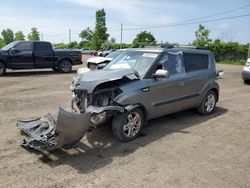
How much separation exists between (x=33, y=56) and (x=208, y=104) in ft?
36.0

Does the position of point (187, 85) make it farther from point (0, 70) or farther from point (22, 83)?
point (0, 70)

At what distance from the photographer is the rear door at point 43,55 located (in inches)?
612

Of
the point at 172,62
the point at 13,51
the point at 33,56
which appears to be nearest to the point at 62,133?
the point at 172,62

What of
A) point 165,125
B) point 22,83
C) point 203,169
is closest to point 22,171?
point 203,169

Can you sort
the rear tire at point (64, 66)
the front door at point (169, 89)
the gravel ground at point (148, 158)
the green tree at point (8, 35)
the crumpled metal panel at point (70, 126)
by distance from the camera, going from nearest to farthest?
the gravel ground at point (148, 158), the crumpled metal panel at point (70, 126), the front door at point (169, 89), the rear tire at point (64, 66), the green tree at point (8, 35)

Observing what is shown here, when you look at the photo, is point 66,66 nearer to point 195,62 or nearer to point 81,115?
point 195,62

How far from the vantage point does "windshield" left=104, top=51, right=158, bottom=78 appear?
5.90 meters

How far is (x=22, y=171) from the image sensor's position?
13.4 feet

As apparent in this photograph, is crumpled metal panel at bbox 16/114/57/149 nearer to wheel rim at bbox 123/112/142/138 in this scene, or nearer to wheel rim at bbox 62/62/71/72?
wheel rim at bbox 123/112/142/138

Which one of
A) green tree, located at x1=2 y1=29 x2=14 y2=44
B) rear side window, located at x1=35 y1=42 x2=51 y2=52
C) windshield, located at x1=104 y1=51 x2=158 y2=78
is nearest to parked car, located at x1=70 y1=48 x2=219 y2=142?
windshield, located at x1=104 y1=51 x2=158 y2=78

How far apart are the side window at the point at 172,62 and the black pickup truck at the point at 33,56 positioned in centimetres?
1091

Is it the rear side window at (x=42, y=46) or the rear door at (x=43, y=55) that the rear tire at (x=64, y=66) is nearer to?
the rear door at (x=43, y=55)

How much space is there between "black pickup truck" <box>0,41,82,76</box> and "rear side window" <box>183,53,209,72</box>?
10.7 m

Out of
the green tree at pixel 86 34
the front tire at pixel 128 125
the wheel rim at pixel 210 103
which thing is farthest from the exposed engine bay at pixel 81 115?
the green tree at pixel 86 34
